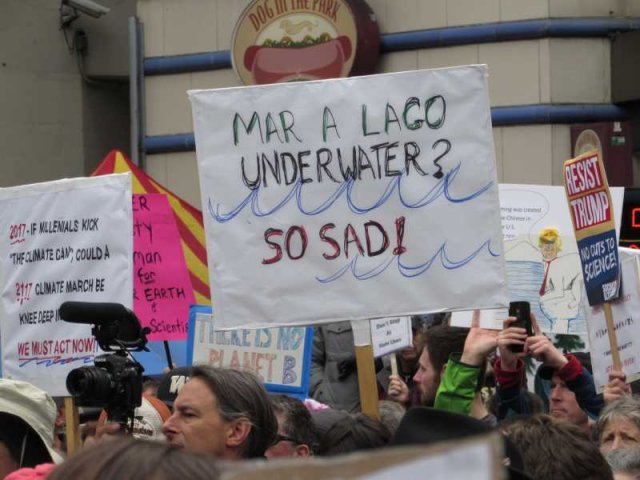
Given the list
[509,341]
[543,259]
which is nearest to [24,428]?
[509,341]

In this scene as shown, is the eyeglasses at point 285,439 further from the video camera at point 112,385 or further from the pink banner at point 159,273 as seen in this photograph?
the pink banner at point 159,273

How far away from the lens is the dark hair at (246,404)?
3947 mm

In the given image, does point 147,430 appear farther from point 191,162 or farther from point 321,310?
point 191,162

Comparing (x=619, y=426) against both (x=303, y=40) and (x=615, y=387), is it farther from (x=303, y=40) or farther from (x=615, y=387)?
(x=303, y=40)

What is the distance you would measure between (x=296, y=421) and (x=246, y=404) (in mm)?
666

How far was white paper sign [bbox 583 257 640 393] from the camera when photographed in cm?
598

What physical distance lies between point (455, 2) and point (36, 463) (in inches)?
392

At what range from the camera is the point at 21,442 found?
3939 mm

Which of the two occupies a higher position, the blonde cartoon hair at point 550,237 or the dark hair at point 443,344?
the blonde cartoon hair at point 550,237

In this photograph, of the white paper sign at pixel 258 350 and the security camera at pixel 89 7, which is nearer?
the white paper sign at pixel 258 350

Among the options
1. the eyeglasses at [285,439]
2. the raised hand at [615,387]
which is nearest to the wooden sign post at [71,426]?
the eyeglasses at [285,439]

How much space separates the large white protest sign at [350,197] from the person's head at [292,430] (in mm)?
571

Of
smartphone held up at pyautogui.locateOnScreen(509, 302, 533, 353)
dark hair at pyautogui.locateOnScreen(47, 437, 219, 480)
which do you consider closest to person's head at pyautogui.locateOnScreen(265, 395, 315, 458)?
smartphone held up at pyautogui.locateOnScreen(509, 302, 533, 353)

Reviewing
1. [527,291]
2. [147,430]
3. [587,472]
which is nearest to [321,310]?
[147,430]
